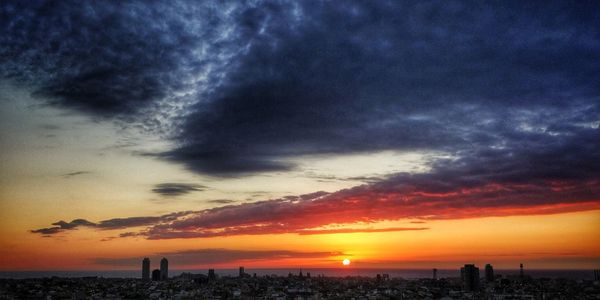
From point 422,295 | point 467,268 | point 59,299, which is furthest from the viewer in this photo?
point 467,268

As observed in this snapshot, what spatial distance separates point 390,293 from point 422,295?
24.6 ft

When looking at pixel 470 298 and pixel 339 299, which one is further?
pixel 470 298

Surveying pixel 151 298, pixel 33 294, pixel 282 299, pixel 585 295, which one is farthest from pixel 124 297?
pixel 585 295

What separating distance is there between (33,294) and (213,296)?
128 ft

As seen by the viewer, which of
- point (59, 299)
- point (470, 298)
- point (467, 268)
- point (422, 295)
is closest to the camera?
point (59, 299)

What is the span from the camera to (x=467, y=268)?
153125 millimetres

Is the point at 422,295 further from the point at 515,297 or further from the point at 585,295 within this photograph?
the point at 585,295

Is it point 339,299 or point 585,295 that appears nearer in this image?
point 339,299

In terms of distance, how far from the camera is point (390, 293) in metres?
116

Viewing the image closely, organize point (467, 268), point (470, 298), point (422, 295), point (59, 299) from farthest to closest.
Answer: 1. point (467, 268)
2. point (422, 295)
3. point (470, 298)
4. point (59, 299)

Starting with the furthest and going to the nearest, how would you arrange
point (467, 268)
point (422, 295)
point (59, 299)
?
point (467, 268) → point (422, 295) → point (59, 299)

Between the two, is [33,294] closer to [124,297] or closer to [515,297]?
[124,297]

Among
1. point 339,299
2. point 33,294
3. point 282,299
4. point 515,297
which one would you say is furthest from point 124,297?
point 515,297

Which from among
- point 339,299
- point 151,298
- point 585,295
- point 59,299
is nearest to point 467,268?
point 585,295
